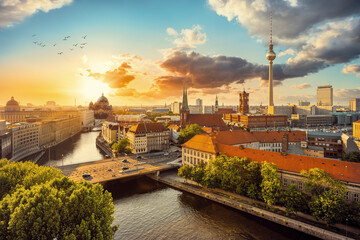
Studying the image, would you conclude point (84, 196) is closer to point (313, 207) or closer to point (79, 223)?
point (79, 223)

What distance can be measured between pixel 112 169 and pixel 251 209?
40.7 m

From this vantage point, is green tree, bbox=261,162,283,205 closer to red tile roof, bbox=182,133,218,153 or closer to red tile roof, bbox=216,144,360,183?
red tile roof, bbox=216,144,360,183

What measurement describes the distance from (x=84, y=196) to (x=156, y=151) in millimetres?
65055

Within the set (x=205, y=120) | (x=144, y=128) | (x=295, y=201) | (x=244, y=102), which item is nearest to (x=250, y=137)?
(x=295, y=201)

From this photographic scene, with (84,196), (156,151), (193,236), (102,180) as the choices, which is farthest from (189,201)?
(156,151)

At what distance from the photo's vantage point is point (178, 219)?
40375mm

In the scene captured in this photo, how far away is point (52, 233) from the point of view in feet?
79.1

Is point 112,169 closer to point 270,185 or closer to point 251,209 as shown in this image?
point 251,209

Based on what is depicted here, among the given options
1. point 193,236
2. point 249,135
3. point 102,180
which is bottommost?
point 193,236

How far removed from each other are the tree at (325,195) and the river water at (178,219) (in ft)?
15.7

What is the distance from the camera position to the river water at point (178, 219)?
3512cm

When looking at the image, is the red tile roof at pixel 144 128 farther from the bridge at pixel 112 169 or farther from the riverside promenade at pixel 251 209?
the riverside promenade at pixel 251 209

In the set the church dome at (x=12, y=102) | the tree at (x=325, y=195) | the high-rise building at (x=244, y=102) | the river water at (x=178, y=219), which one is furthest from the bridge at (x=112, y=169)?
the church dome at (x=12, y=102)

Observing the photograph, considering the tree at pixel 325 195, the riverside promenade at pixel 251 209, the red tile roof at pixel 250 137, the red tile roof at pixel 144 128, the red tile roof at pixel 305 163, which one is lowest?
the riverside promenade at pixel 251 209
